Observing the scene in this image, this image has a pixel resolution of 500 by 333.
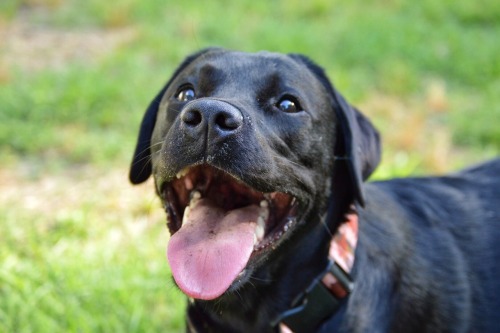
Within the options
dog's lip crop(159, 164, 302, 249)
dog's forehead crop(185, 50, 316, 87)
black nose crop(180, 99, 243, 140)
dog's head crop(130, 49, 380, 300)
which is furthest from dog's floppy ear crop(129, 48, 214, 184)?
black nose crop(180, 99, 243, 140)

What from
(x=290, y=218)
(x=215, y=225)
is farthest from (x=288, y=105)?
(x=215, y=225)

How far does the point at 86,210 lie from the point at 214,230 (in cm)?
207

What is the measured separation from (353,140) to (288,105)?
0.97 feet

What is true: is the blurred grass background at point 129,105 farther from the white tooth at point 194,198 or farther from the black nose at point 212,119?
the black nose at point 212,119

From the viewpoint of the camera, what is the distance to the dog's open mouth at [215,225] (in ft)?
7.02

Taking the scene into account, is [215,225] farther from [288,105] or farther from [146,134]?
[146,134]

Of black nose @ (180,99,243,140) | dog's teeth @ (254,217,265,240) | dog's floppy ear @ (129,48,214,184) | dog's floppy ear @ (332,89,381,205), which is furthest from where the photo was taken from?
dog's floppy ear @ (129,48,214,184)

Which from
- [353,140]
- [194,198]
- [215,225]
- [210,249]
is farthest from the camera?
[353,140]

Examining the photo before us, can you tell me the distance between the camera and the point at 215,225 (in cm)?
230

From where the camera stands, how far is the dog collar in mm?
2432

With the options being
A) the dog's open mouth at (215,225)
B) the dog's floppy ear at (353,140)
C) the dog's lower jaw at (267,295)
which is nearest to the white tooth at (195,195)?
the dog's open mouth at (215,225)

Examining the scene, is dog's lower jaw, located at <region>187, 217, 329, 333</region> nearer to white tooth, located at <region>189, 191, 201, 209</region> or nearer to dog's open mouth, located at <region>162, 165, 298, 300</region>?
dog's open mouth, located at <region>162, 165, 298, 300</region>

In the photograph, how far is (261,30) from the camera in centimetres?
732

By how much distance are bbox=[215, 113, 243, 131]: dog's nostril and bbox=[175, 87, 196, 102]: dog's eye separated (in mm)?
577
